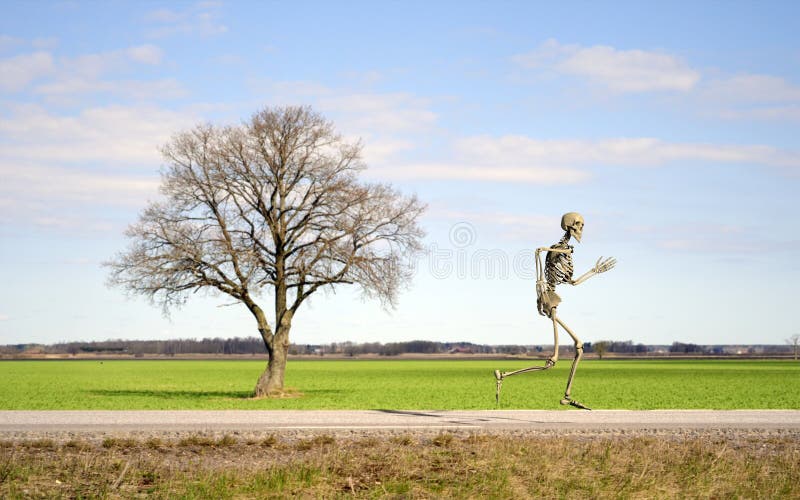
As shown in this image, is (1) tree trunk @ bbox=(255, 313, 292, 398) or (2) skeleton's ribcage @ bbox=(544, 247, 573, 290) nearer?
(2) skeleton's ribcage @ bbox=(544, 247, 573, 290)

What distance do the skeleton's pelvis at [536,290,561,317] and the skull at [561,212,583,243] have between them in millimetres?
1154


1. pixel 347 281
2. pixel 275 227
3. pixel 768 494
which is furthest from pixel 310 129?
→ pixel 768 494

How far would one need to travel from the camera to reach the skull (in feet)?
53.4

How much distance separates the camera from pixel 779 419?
1955 cm

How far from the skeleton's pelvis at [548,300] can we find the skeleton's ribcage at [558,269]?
17 centimetres

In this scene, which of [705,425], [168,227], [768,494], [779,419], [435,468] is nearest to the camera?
[768,494]

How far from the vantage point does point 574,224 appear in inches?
641

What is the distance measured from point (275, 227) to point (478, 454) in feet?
77.6

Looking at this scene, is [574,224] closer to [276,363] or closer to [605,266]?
[605,266]

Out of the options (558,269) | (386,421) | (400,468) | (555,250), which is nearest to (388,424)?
(386,421)

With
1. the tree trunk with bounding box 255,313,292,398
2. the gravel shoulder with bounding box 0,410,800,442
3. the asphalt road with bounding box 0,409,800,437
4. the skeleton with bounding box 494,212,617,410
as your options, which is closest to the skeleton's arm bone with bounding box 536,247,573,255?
the skeleton with bounding box 494,212,617,410

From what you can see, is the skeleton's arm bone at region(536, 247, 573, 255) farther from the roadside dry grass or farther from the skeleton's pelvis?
the roadside dry grass

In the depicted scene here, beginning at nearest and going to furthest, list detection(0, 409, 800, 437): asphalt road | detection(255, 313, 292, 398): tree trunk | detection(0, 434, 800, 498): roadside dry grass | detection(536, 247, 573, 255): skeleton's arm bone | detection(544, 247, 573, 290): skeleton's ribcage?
detection(0, 434, 800, 498): roadside dry grass → detection(536, 247, 573, 255): skeleton's arm bone → detection(544, 247, 573, 290): skeleton's ribcage → detection(0, 409, 800, 437): asphalt road → detection(255, 313, 292, 398): tree trunk

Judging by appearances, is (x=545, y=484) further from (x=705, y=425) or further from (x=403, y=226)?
(x=403, y=226)
